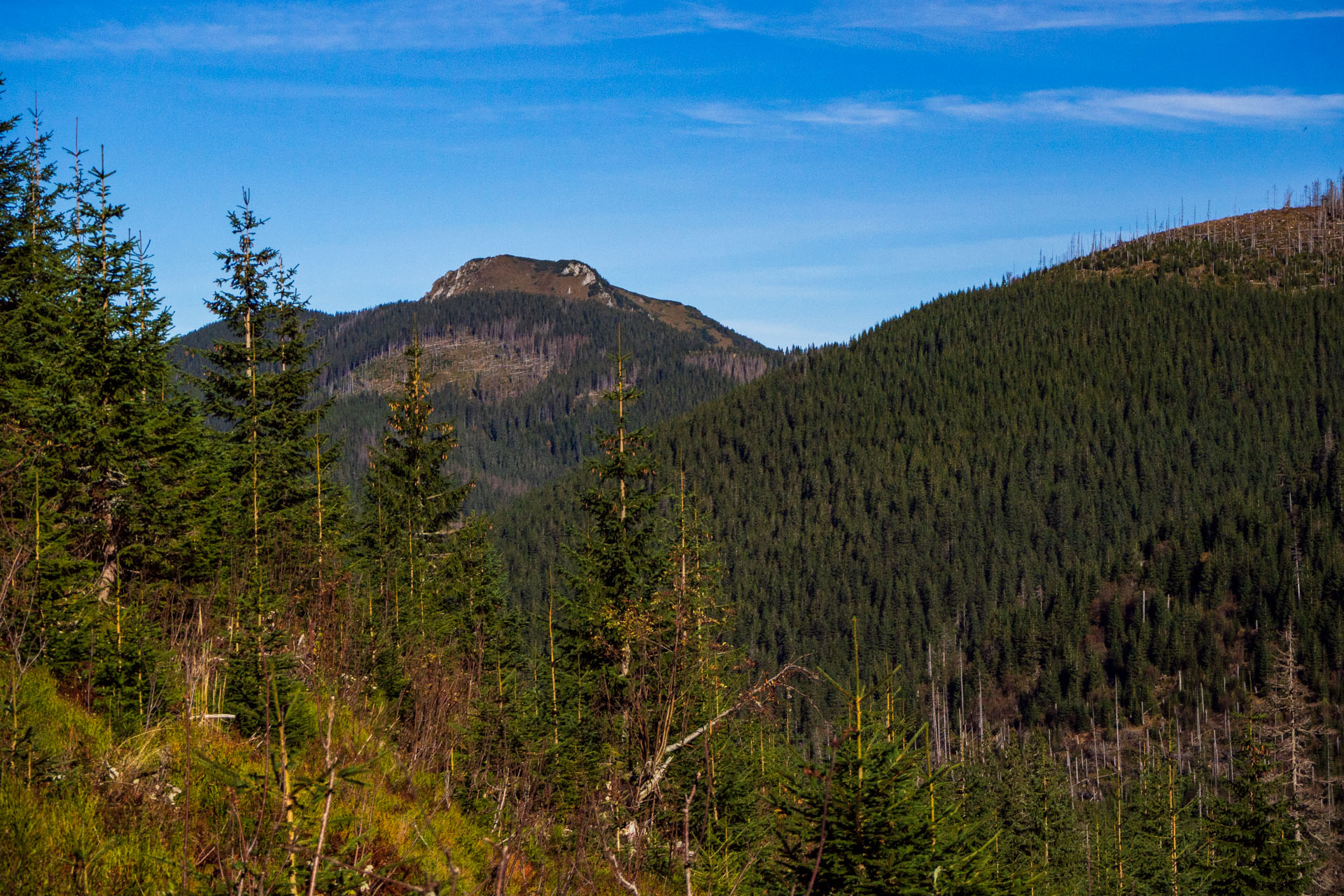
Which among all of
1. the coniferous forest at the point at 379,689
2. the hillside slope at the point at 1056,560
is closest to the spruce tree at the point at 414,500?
the coniferous forest at the point at 379,689

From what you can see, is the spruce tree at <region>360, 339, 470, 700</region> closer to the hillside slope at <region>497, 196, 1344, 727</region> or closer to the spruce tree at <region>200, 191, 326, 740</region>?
the spruce tree at <region>200, 191, 326, 740</region>

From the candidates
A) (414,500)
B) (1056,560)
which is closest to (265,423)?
(414,500)

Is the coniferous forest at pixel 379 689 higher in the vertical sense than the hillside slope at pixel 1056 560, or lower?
higher

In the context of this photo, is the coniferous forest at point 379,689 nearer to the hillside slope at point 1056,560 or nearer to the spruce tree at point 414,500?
the spruce tree at point 414,500

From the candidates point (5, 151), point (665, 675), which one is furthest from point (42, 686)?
point (5, 151)

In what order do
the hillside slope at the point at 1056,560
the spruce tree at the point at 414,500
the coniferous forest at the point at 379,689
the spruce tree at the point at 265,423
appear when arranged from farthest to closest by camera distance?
1. the hillside slope at the point at 1056,560
2. the spruce tree at the point at 414,500
3. the spruce tree at the point at 265,423
4. the coniferous forest at the point at 379,689

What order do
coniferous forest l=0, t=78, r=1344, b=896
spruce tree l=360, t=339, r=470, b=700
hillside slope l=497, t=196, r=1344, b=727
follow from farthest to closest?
hillside slope l=497, t=196, r=1344, b=727 → spruce tree l=360, t=339, r=470, b=700 → coniferous forest l=0, t=78, r=1344, b=896

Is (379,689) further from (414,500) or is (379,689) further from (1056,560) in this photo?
(1056,560)

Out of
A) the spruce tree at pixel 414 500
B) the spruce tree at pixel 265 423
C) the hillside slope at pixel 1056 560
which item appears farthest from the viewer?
the hillside slope at pixel 1056 560

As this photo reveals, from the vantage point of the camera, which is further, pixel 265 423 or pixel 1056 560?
pixel 1056 560

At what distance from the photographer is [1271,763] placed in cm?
2502

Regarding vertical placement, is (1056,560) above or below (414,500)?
below

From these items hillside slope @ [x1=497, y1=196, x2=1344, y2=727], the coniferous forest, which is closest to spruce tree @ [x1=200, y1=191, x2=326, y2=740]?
the coniferous forest

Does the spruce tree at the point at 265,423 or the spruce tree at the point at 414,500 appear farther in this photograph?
the spruce tree at the point at 414,500
